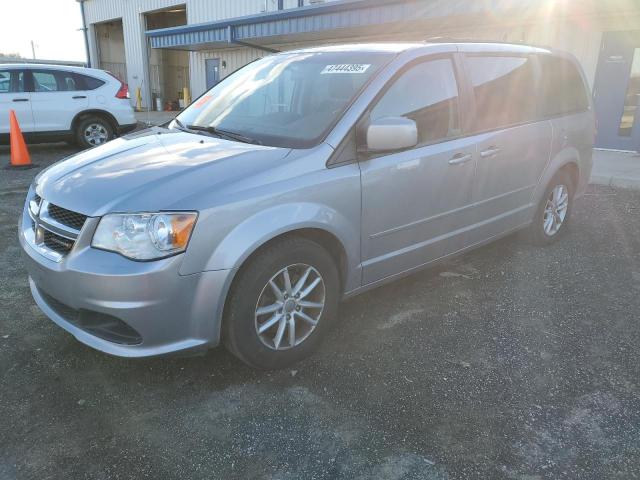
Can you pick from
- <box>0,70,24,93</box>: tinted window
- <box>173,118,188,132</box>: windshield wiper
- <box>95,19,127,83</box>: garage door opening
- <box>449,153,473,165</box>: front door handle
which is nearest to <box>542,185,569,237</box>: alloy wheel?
<box>449,153,473,165</box>: front door handle

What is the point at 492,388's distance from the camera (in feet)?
8.71

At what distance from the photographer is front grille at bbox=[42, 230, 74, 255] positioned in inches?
96.5

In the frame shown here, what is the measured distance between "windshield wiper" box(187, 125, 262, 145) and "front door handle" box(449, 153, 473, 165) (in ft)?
4.37

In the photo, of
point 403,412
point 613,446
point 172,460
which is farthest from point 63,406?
point 613,446

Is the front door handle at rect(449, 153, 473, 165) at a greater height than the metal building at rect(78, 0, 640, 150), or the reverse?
the metal building at rect(78, 0, 640, 150)

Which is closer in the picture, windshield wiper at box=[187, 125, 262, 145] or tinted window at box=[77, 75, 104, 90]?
windshield wiper at box=[187, 125, 262, 145]

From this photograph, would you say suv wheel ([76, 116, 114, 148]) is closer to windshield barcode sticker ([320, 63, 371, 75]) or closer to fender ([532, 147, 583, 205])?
windshield barcode sticker ([320, 63, 371, 75])

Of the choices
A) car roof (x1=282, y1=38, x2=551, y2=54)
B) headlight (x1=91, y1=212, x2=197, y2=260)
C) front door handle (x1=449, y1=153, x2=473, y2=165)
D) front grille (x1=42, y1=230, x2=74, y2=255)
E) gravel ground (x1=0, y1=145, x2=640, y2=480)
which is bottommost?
gravel ground (x1=0, y1=145, x2=640, y2=480)

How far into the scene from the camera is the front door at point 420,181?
9.77 feet

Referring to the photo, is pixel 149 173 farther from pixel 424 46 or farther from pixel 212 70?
pixel 212 70

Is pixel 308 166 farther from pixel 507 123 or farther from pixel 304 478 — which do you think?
pixel 507 123

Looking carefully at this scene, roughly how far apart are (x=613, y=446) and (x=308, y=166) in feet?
6.37

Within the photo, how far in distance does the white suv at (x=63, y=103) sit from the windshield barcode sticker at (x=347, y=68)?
310 inches

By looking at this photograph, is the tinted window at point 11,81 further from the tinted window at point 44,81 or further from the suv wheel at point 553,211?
the suv wheel at point 553,211
